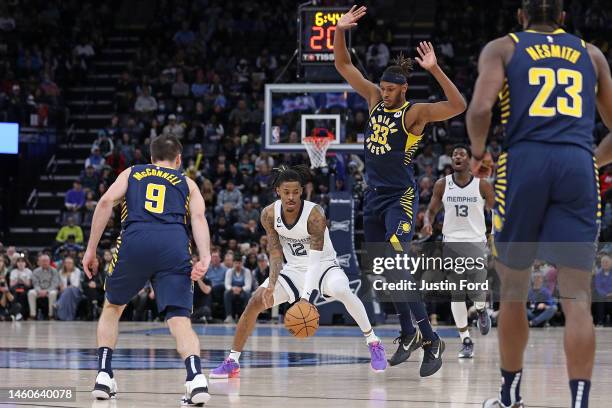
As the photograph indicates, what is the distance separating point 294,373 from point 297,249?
3.52ft

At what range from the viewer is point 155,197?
759 cm

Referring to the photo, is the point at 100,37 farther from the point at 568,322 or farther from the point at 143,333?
the point at 568,322

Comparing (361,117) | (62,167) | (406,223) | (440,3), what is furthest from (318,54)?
Result: (440,3)

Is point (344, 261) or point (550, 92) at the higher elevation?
point (550, 92)

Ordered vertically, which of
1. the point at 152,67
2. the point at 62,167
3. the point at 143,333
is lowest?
the point at 143,333

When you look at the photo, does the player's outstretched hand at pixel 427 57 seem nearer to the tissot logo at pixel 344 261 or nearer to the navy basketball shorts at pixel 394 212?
the navy basketball shorts at pixel 394 212

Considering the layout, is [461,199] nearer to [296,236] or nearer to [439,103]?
[439,103]

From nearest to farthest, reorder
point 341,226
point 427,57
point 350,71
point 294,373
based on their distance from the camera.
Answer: point 427,57 < point 294,373 < point 350,71 < point 341,226

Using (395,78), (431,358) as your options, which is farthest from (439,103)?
(431,358)

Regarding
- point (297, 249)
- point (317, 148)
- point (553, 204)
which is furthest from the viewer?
point (317, 148)

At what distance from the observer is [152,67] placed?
2900 centimetres

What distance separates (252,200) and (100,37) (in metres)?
11.0

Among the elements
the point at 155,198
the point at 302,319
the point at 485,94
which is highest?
the point at 485,94

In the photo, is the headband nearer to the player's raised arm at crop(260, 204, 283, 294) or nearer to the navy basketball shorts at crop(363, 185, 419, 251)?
the navy basketball shorts at crop(363, 185, 419, 251)
